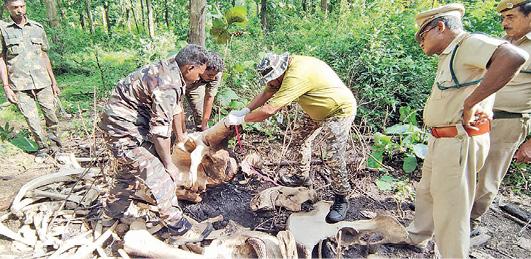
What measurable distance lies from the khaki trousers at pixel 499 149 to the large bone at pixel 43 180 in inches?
145

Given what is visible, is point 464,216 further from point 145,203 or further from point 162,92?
point 145,203

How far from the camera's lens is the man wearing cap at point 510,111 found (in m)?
2.40

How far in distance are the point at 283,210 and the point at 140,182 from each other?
1290mm

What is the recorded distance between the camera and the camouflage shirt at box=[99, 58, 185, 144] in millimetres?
2371

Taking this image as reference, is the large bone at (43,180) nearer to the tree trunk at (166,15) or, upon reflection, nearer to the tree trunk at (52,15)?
the tree trunk at (52,15)

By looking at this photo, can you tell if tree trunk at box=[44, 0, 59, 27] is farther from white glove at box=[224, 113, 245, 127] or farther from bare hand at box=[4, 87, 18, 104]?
white glove at box=[224, 113, 245, 127]

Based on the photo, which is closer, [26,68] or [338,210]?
[338,210]

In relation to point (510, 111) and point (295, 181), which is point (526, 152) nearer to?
point (510, 111)

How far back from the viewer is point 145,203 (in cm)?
291

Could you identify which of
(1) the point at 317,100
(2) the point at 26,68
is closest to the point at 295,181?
(1) the point at 317,100

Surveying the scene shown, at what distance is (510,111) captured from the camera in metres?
2.54

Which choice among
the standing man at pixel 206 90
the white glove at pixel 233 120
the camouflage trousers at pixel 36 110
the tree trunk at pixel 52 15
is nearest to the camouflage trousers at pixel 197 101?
the standing man at pixel 206 90

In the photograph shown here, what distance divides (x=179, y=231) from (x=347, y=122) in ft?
5.48

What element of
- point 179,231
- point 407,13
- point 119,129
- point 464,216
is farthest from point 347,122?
point 407,13
